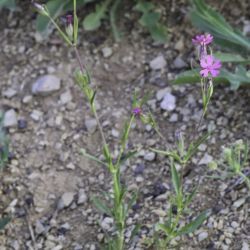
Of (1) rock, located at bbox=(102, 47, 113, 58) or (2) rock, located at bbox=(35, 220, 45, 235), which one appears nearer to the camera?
(2) rock, located at bbox=(35, 220, 45, 235)

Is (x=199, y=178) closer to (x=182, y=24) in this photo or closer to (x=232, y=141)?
(x=232, y=141)

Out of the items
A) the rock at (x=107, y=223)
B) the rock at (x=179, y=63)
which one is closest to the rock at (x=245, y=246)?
the rock at (x=107, y=223)

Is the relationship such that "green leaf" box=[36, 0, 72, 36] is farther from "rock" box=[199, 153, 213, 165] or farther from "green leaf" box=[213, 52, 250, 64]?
"rock" box=[199, 153, 213, 165]

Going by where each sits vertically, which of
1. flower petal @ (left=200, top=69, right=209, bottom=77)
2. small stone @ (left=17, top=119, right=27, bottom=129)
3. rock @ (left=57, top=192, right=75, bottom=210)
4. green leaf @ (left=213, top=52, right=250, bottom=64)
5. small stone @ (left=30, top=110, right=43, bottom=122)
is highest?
flower petal @ (left=200, top=69, right=209, bottom=77)

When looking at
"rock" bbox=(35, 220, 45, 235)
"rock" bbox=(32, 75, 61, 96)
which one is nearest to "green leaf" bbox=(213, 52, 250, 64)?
"rock" bbox=(32, 75, 61, 96)

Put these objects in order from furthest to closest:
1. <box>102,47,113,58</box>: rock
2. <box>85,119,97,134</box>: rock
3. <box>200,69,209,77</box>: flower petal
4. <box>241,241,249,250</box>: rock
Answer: <box>102,47,113,58</box>: rock
<box>85,119,97,134</box>: rock
<box>241,241,249,250</box>: rock
<box>200,69,209,77</box>: flower petal

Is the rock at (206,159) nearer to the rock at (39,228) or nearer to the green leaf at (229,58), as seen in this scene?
the green leaf at (229,58)
